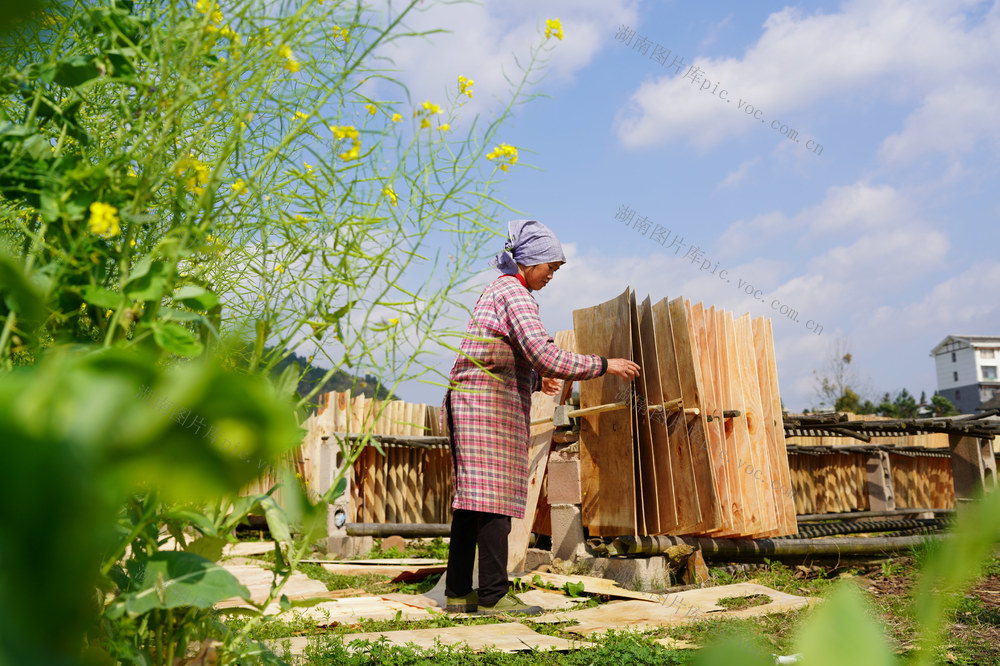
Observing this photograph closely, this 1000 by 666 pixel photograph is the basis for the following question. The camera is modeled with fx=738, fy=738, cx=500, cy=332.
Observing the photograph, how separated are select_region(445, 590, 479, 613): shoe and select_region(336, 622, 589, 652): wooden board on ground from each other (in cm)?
64

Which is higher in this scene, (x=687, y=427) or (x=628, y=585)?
(x=687, y=427)

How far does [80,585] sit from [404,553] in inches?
336

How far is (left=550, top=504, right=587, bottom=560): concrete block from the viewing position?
5641mm

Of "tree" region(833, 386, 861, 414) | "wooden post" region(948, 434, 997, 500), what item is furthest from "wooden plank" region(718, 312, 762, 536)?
"tree" region(833, 386, 861, 414)

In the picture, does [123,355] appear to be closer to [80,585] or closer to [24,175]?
[80,585]

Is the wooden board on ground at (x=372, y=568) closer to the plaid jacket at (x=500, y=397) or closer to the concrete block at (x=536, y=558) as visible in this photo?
the concrete block at (x=536, y=558)

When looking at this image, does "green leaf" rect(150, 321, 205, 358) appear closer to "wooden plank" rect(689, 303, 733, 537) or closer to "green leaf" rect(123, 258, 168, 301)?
"green leaf" rect(123, 258, 168, 301)

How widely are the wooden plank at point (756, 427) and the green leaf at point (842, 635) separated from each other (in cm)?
557

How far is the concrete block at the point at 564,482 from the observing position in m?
5.70

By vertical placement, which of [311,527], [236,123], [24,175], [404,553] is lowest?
[404,553]

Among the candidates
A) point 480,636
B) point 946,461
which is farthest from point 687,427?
point 946,461

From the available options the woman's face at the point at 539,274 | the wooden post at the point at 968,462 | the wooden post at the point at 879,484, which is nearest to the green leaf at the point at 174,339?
the woman's face at the point at 539,274

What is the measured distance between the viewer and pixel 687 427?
524 cm

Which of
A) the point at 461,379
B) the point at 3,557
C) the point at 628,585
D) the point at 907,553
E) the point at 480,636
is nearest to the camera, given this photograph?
the point at 3,557
